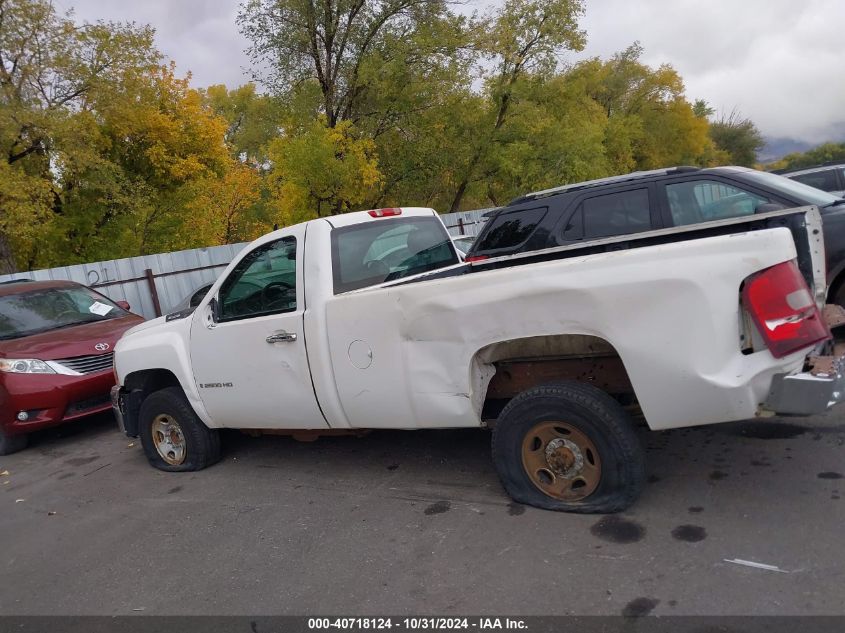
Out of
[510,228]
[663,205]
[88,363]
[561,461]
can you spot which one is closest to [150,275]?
[88,363]

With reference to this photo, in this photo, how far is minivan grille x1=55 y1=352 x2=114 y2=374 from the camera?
6.92 m

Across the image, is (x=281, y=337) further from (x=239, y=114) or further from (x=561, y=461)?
(x=239, y=114)

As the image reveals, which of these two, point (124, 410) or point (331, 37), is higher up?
point (331, 37)

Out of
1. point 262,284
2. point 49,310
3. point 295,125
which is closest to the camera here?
point 262,284

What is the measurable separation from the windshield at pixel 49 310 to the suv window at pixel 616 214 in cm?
602

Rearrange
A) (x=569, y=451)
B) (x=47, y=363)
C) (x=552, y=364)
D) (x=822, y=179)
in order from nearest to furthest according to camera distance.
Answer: (x=569, y=451) < (x=552, y=364) < (x=47, y=363) < (x=822, y=179)

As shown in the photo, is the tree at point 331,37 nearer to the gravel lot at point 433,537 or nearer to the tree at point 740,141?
the gravel lot at point 433,537

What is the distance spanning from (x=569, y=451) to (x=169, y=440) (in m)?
3.67

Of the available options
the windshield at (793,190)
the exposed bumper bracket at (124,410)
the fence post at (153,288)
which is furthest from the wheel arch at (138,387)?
the fence post at (153,288)

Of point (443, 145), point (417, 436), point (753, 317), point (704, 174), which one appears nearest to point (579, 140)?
point (443, 145)

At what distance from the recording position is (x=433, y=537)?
374cm

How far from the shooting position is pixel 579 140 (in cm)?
2409

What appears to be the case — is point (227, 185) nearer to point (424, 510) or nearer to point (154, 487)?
point (154, 487)

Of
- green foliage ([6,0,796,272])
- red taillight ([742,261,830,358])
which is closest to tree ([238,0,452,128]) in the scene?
green foliage ([6,0,796,272])
